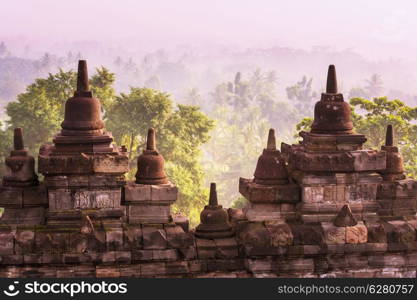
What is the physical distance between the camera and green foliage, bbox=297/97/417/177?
37.7m

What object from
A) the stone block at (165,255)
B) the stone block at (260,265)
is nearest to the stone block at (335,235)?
the stone block at (260,265)

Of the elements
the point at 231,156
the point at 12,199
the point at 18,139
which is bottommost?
the point at 231,156

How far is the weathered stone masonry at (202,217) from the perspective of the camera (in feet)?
32.6

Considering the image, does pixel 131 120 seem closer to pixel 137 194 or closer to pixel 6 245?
pixel 137 194

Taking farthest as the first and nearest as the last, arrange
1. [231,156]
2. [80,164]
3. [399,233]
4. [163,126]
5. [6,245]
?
[231,156] → [163,126] → [399,233] → [80,164] → [6,245]

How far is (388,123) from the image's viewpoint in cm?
3772

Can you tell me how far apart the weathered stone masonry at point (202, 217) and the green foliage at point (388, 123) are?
26311 mm

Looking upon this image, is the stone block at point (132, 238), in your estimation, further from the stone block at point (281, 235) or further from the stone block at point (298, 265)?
the stone block at point (298, 265)

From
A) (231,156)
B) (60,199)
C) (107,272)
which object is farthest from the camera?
(231,156)

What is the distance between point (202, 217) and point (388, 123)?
28.8m

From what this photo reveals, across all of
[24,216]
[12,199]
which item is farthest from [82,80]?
[24,216]

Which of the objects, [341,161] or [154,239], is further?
[341,161]

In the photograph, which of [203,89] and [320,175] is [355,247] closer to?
[320,175]

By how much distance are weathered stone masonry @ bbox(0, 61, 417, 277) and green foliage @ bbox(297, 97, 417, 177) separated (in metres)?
26.3
